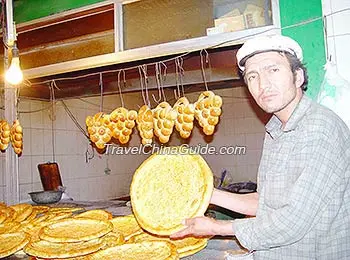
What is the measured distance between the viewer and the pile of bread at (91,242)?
5.60 feet

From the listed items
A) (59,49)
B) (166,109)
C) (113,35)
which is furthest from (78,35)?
(166,109)

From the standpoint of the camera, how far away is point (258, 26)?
208cm

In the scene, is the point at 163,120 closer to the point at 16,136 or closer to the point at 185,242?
the point at 185,242

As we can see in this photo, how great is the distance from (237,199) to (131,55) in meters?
1.24

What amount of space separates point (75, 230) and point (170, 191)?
0.57 meters

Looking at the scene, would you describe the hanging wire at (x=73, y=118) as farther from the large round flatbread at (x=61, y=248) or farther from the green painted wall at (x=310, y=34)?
the green painted wall at (x=310, y=34)

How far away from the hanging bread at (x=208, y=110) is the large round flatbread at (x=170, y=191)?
0.63 m

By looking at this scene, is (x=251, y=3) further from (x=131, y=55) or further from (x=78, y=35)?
(x=78, y=35)

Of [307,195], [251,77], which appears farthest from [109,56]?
[307,195]

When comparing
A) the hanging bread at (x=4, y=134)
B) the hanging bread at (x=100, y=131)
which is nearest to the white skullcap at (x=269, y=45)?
the hanging bread at (x=100, y=131)

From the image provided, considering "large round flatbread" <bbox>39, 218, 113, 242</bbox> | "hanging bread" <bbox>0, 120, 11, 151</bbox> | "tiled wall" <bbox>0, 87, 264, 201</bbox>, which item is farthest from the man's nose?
"tiled wall" <bbox>0, 87, 264, 201</bbox>

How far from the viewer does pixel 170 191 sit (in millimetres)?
1841

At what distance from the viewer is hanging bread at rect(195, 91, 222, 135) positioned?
8.14ft

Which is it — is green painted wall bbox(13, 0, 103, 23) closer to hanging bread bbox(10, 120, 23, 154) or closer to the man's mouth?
hanging bread bbox(10, 120, 23, 154)
